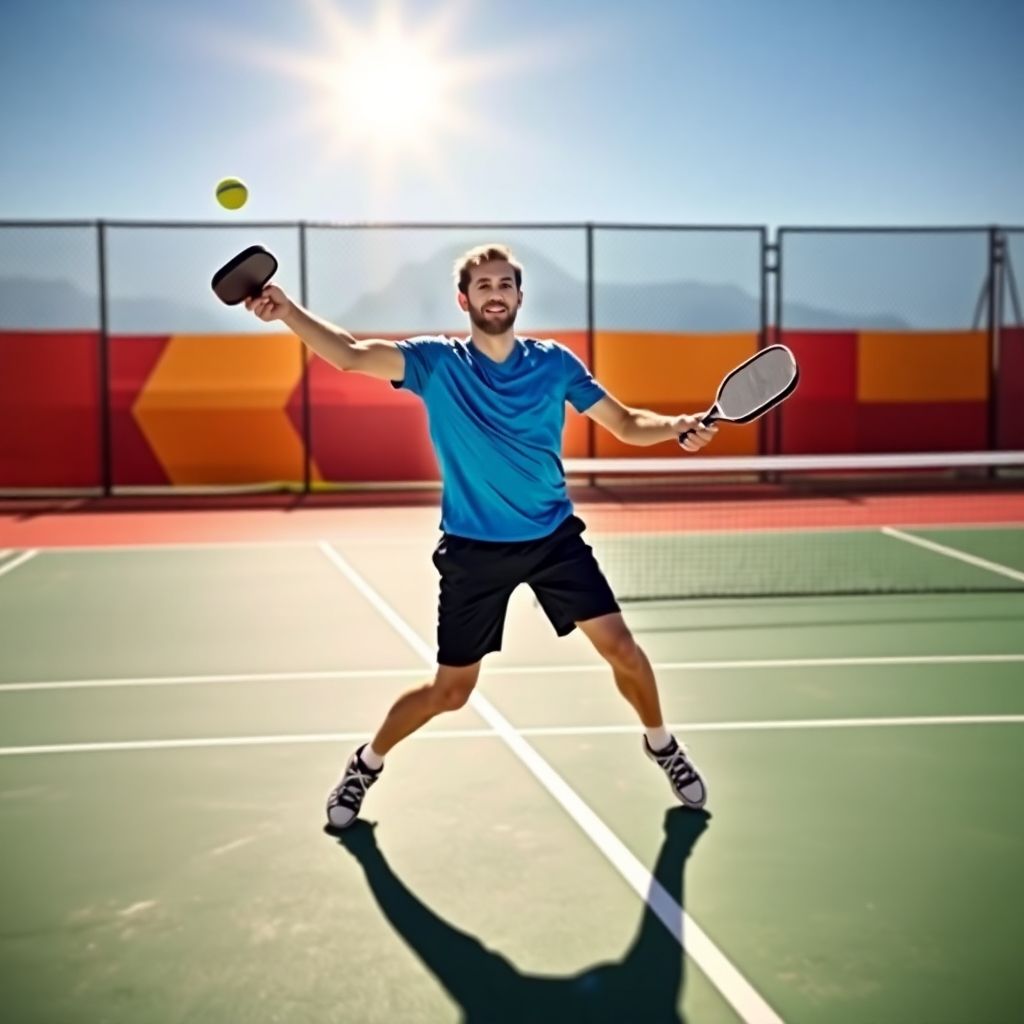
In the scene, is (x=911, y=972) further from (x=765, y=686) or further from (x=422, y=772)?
(x=765, y=686)

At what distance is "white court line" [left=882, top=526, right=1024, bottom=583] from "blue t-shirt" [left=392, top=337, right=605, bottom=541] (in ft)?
22.1

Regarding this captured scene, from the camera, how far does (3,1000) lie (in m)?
3.14

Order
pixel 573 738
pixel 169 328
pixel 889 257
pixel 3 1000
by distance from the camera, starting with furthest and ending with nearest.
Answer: pixel 889 257 → pixel 169 328 → pixel 573 738 → pixel 3 1000

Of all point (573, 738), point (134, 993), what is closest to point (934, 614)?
point (573, 738)

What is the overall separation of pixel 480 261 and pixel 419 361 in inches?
14.5

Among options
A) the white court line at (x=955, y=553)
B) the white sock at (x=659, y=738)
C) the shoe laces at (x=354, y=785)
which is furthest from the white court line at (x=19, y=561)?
the white court line at (x=955, y=553)

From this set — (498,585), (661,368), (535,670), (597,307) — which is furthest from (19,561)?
(661,368)

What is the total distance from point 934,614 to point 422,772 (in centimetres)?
453

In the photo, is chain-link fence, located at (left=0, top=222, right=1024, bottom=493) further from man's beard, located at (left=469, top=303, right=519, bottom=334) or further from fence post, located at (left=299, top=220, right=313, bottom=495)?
man's beard, located at (left=469, top=303, right=519, bottom=334)

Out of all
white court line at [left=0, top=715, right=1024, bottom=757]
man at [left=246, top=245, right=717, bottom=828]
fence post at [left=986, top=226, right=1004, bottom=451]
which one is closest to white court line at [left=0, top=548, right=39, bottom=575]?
white court line at [left=0, top=715, right=1024, bottom=757]

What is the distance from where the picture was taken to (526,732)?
5.60 metres

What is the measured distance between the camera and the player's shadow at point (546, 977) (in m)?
3.07

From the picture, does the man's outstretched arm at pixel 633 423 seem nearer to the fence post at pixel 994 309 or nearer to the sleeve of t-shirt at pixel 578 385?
Answer: the sleeve of t-shirt at pixel 578 385

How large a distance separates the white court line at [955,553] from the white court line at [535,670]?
125 inches
